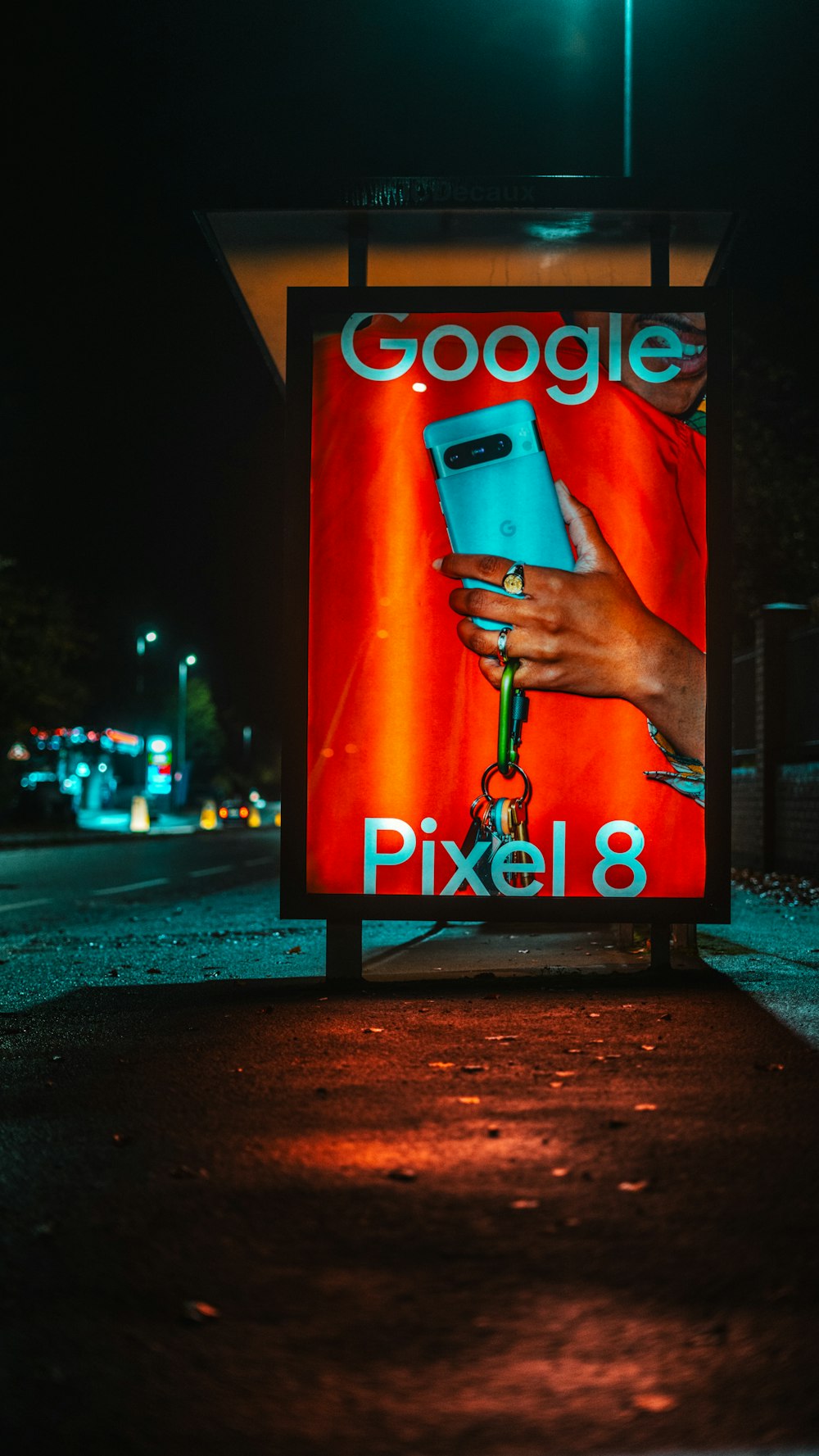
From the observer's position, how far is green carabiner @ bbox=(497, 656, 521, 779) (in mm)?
8891

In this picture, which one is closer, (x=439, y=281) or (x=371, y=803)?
(x=371, y=803)

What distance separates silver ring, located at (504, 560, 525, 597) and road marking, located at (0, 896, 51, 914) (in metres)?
9.56

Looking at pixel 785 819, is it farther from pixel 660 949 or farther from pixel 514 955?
pixel 660 949

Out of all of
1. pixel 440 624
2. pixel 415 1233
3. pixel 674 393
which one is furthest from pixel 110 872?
pixel 415 1233

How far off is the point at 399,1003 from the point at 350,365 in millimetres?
3800

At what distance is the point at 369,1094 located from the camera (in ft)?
19.5

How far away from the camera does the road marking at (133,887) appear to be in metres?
19.9

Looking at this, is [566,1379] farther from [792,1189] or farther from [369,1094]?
[369,1094]

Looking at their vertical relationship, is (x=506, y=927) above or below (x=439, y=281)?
below

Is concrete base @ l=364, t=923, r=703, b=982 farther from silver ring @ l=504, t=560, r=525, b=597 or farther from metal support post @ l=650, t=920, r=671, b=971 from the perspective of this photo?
silver ring @ l=504, t=560, r=525, b=597

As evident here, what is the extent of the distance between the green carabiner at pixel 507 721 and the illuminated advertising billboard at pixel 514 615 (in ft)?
0.04

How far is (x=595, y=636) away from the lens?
8.86 m

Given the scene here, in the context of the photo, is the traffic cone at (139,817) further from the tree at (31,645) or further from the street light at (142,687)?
the street light at (142,687)

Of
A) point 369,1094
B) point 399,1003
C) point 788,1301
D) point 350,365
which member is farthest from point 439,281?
point 788,1301
